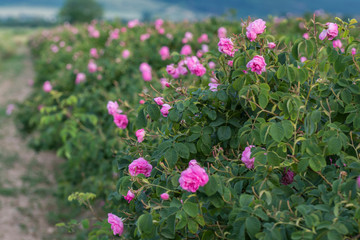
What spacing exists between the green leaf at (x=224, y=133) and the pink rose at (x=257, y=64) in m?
0.30

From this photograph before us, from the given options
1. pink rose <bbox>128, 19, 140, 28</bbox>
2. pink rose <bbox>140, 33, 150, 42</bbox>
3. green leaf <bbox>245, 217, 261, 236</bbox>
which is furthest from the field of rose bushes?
pink rose <bbox>128, 19, 140, 28</bbox>

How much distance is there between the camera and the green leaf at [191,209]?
1.32 meters

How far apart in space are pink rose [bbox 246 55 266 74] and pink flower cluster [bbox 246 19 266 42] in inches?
7.7

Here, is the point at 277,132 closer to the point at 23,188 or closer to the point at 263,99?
the point at 263,99

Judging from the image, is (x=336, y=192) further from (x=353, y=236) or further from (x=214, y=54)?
(x=214, y=54)

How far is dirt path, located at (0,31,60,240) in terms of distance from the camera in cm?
406

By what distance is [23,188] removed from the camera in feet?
16.0

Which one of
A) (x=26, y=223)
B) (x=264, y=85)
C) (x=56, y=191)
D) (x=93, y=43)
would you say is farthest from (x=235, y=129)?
(x=93, y=43)

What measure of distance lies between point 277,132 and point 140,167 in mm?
633

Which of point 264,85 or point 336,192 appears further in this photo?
point 264,85

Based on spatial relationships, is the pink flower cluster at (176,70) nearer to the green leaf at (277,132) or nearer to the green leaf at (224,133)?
the green leaf at (224,133)

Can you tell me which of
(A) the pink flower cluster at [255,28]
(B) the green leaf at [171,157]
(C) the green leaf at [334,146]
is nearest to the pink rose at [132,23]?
(A) the pink flower cluster at [255,28]

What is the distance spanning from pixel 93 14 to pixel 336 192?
1660 inches

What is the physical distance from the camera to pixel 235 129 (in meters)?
1.82
